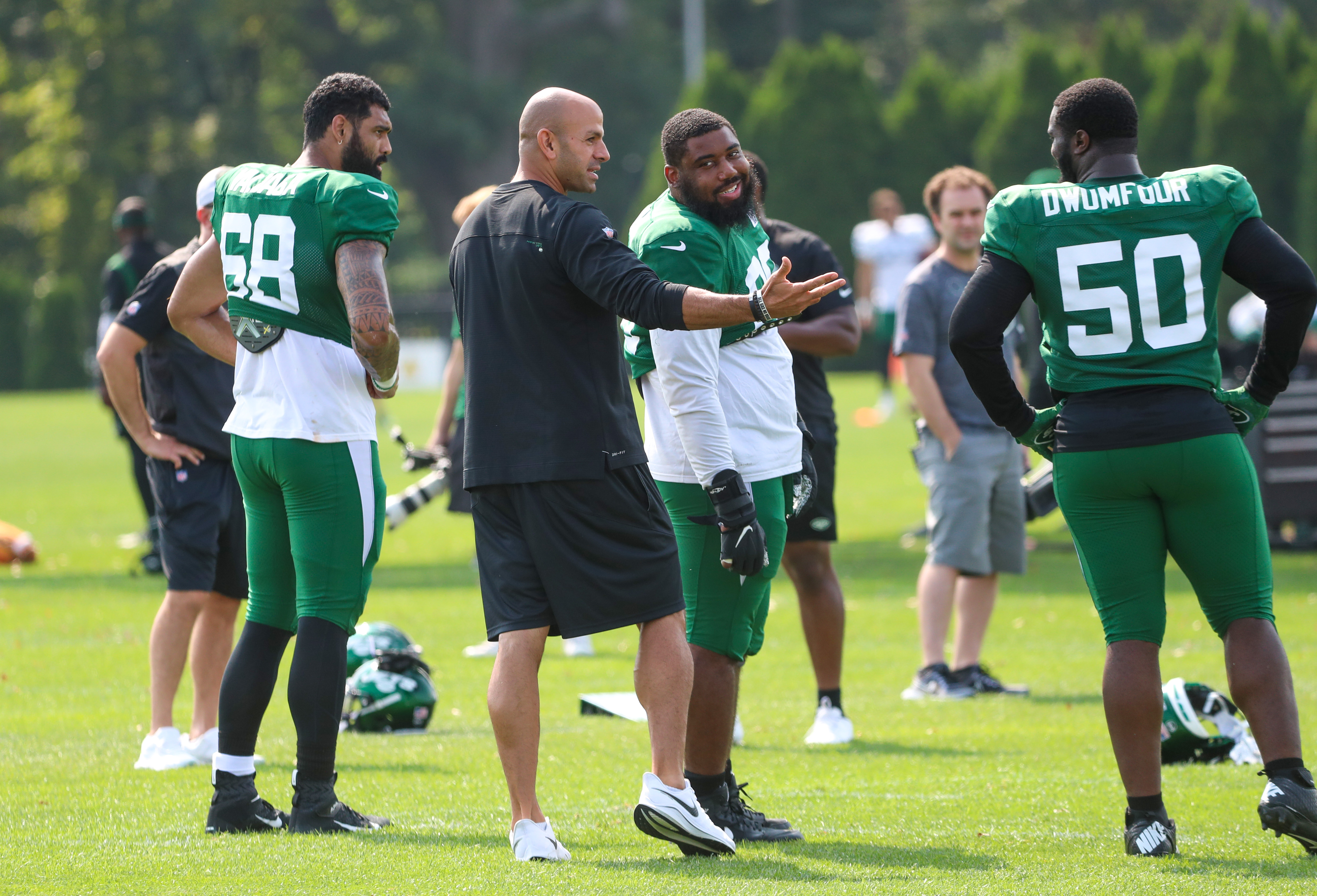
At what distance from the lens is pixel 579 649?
9.24m

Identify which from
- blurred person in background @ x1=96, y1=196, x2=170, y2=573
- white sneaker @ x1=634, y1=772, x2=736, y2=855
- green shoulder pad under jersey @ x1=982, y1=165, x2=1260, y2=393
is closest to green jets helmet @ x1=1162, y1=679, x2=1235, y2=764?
green shoulder pad under jersey @ x1=982, y1=165, x2=1260, y2=393

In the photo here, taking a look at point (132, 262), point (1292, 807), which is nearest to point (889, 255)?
point (132, 262)

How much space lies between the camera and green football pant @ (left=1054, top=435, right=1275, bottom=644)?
468 cm

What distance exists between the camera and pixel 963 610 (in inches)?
318

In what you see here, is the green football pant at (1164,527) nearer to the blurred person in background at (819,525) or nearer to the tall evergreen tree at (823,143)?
the blurred person in background at (819,525)

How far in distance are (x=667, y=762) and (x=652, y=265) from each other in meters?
1.42

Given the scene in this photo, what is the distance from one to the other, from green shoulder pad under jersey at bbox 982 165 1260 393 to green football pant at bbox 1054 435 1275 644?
0.22 metres

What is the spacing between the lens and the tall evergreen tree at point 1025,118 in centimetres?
3089

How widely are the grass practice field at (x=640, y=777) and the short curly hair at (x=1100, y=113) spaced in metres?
2.02

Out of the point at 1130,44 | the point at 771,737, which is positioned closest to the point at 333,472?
the point at 771,737

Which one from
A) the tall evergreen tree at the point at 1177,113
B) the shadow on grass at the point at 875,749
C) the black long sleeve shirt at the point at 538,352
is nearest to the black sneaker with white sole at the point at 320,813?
the black long sleeve shirt at the point at 538,352

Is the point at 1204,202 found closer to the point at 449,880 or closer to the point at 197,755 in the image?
the point at 449,880

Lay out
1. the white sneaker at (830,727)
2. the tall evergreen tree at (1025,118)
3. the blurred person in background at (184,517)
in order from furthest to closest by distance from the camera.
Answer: the tall evergreen tree at (1025,118), the white sneaker at (830,727), the blurred person in background at (184,517)

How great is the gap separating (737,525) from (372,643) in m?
3.17
